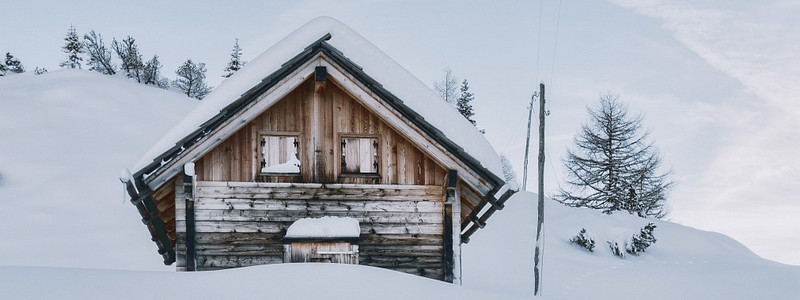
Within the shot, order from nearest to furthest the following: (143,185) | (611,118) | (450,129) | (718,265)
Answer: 1. (143,185)
2. (450,129)
3. (718,265)
4. (611,118)

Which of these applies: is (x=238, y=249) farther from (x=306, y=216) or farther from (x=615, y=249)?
(x=615, y=249)

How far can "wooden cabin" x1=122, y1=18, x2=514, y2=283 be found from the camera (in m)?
7.06

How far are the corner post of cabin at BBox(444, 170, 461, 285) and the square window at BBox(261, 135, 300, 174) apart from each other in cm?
250

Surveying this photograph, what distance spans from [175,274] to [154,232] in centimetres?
400

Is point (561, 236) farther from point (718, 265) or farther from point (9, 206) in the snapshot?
point (9, 206)

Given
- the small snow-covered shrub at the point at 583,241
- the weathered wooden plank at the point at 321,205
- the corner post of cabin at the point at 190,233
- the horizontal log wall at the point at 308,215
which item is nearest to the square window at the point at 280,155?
the horizontal log wall at the point at 308,215

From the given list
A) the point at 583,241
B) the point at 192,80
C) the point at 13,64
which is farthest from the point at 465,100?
the point at 13,64

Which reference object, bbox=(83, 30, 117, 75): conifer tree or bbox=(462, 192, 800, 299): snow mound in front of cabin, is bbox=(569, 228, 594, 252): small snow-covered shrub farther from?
bbox=(83, 30, 117, 75): conifer tree

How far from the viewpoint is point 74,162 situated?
24.5m

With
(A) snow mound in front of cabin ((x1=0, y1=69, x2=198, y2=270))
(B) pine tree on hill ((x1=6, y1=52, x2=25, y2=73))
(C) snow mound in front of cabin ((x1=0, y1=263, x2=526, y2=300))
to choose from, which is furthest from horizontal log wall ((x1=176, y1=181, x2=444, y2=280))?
(B) pine tree on hill ((x1=6, y1=52, x2=25, y2=73))

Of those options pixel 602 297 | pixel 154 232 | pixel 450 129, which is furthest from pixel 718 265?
pixel 154 232

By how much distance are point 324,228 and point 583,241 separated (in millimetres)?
15219

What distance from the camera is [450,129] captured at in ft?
25.2

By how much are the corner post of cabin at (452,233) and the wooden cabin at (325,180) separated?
2 cm
